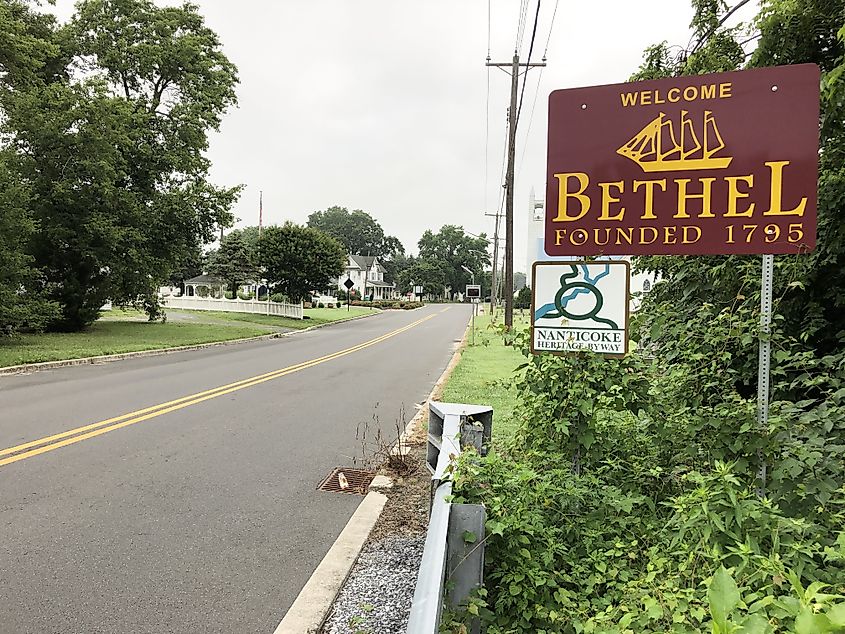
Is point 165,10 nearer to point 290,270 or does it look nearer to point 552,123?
point 290,270

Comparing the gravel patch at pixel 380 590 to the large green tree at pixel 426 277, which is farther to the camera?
the large green tree at pixel 426 277

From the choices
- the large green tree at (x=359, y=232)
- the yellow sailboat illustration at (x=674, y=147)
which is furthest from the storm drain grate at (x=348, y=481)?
the large green tree at (x=359, y=232)

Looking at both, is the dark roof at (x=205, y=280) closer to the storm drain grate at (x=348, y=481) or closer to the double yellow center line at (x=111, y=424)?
the double yellow center line at (x=111, y=424)

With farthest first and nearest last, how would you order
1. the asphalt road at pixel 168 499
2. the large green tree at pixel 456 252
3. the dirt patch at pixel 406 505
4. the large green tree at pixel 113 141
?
the large green tree at pixel 456 252, the large green tree at pixel 113 141, the dirt patch at pixel 406 505, the asphalt road at pixel 168 499

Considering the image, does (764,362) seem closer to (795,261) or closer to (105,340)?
(795,261)

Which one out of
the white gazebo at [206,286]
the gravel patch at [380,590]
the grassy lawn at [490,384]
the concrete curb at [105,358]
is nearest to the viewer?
the gravel patch at [380,590]

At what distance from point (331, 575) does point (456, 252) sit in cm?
12597

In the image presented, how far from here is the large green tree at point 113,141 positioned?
20.4 meters

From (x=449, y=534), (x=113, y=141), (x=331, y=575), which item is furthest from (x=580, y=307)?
(x=113, y=141)

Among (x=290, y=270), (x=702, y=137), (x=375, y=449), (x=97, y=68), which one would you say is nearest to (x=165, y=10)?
(x=97, y=68)

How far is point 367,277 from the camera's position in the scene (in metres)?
108

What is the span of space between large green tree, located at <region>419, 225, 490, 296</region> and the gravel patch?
12193 cm

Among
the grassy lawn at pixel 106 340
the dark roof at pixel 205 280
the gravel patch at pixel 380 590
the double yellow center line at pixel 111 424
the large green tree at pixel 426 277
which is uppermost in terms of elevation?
the large green tree at pixel 426 277

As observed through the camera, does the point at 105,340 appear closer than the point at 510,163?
Yes
